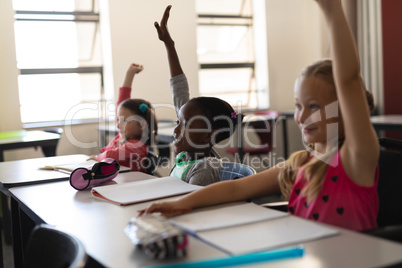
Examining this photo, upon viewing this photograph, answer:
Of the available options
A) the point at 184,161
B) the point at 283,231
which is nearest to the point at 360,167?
the point at 283,231

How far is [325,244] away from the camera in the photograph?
0.92 m

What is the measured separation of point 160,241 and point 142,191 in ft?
2.28

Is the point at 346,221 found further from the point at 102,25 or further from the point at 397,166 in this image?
the point at 102,25

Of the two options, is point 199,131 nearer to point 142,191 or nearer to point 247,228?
point 142,191

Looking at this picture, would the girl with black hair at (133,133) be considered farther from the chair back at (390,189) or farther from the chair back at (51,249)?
the chair back at (51,249)

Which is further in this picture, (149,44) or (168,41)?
(149,44)

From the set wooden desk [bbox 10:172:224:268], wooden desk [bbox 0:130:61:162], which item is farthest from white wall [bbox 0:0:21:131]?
wooden desk [bbox 10:172:224:268]

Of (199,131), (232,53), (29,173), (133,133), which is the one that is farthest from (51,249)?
(232,53)

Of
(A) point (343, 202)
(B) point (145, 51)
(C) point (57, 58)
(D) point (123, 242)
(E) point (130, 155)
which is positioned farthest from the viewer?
(B) point (145, 51)

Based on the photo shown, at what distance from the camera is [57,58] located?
16.1ft

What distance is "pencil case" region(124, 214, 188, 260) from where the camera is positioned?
2.90 feet

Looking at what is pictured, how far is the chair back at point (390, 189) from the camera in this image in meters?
1.37

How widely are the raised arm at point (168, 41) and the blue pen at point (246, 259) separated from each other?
A: 4.77 feet

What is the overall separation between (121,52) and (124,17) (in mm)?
360
